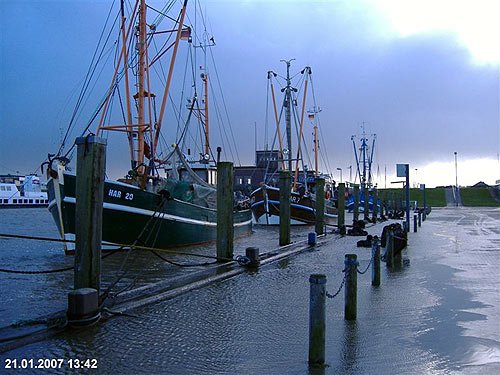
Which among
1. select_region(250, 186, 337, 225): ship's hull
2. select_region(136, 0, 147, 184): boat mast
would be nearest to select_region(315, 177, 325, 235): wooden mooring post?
select_region(136, 0, 147, 184): boat mast

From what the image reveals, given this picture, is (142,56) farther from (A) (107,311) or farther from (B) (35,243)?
(A) (107,311)

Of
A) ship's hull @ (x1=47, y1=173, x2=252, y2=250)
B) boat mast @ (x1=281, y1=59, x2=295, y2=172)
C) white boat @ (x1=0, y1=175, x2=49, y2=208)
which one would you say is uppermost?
boat mast @ (x1=281, y1=59, x2=295, y2=172)

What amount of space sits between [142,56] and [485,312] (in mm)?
14742

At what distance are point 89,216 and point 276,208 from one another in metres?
28.3

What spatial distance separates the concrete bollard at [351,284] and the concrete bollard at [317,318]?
66.7 inches

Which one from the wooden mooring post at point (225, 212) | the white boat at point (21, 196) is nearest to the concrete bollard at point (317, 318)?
the wooden mooring post at point (225, 212)

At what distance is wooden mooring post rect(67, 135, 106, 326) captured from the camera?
6383 mm

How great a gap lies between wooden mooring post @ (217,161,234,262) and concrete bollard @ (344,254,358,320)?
533 centimetres

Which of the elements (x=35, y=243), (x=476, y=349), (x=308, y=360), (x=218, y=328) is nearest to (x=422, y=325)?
(x=476, y=349)

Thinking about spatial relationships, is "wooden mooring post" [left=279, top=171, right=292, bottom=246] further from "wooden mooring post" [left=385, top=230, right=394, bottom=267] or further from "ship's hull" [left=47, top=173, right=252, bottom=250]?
"wooden mooring post" [left=385, top=230, right=394, bottom=267]

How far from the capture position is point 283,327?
6215mm

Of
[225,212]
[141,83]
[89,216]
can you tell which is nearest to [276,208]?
[141,83]

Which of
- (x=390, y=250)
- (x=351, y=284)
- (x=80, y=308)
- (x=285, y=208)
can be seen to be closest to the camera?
(x=80, y=308)

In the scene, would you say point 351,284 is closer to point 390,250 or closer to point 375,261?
point 375,261
